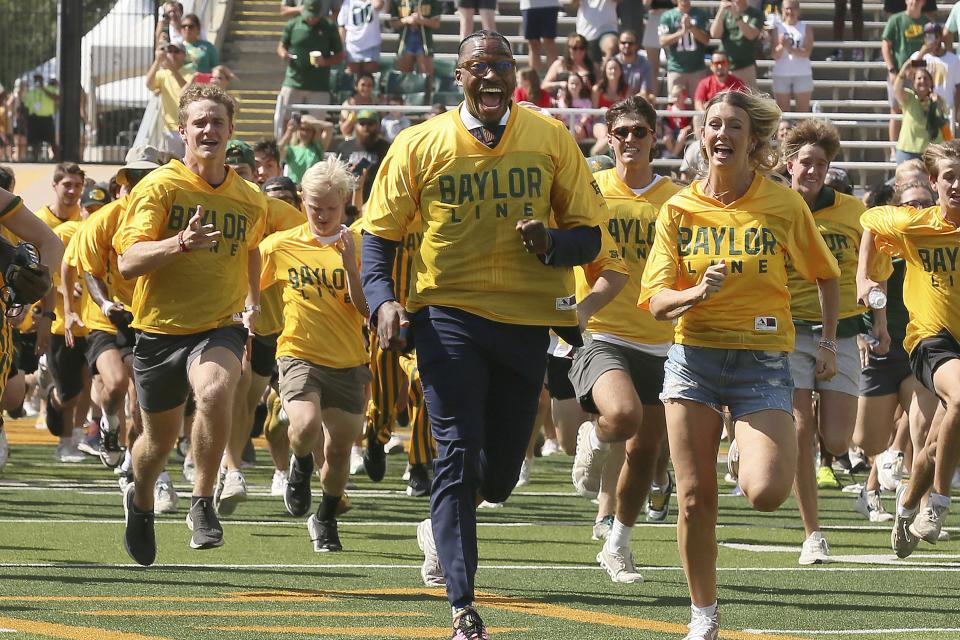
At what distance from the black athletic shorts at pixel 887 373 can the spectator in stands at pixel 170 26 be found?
506 inches

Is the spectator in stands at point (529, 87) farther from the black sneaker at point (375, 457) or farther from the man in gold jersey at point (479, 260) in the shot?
the man in gold jersey at point (479, 260)

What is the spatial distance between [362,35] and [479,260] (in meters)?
16.8

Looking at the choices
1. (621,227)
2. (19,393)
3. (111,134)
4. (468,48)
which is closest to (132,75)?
(111,134)

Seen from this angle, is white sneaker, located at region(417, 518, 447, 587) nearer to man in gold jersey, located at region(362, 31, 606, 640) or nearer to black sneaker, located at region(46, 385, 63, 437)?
man in gold jersey, located at region(362, 31, 606, 640)

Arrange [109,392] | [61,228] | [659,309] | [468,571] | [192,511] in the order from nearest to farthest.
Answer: [468,571] → [659,309] → [192,511] → [109,392] → [61,228]

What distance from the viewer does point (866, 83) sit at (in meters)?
25.9

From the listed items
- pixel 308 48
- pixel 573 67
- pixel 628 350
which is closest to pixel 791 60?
pixel 573 67

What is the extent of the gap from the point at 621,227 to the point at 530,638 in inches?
122

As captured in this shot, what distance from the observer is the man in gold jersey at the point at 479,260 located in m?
6.86

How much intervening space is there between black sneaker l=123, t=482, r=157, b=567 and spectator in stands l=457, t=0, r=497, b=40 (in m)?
15.1

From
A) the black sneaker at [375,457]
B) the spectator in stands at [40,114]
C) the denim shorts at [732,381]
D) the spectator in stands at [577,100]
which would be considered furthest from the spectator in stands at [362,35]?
the denim shorts at [732,381]

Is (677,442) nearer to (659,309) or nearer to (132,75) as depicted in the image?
(659,309)

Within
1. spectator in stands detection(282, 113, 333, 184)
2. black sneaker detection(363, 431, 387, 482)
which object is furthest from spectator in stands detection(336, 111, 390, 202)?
black sneaker detection(363, 431, 387, 482)

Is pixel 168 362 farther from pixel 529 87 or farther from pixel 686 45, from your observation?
pixel 686 45
